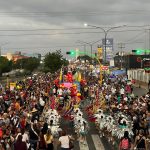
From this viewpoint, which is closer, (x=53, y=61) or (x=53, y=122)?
(x=53, y=122)

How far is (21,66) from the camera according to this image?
458 feet

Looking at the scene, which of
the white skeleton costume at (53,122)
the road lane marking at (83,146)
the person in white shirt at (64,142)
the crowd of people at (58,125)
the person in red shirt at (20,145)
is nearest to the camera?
the person in red shirt at (20,145)

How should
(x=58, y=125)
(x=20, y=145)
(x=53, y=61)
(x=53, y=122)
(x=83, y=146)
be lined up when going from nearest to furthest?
(x=20, y=145) → (x=83, y=146) → (x=53, y=122) → (x=58, y=125) → (x=53, y=61)

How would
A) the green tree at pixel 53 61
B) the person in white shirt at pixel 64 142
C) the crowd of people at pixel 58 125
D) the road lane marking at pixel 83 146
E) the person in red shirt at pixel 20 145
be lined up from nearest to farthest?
the person in red shirt at pixel 20 145, the person in white shirt at pixel 64 142, the crowd of people at pixel 58 125, the road lane marking at pixel 83 146, the green tree at pixel 53 61

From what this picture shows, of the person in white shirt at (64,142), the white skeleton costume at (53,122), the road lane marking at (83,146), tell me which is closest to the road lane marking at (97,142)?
the road lane marking at (83,146)

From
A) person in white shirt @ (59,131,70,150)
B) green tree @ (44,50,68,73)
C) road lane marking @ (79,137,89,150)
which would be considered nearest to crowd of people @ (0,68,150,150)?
person in white shirt @ (59,131,70,150)

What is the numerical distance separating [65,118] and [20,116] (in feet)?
17.7

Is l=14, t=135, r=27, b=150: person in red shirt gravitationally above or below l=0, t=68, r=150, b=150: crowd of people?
above

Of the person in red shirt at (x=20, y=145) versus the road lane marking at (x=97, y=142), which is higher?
the person in red shirt at (x=20, y=145)

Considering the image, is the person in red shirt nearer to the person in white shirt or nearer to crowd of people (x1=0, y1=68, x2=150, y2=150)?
crowd of people (x1=0, y1=68, x2=150, y2=150)

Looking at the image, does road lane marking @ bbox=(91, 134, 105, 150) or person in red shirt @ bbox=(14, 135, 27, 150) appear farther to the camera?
road lane marking @ bbox=(91, 134, 105, 150)

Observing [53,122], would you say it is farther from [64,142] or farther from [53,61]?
[53,61]

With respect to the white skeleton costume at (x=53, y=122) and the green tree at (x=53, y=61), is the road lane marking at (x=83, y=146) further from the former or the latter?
the green tree at (x=53, y=61)

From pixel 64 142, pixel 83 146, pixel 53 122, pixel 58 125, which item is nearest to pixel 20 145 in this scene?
pixel 64 142
